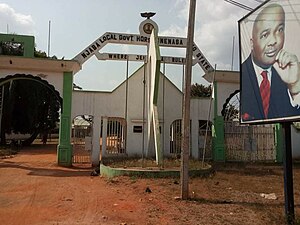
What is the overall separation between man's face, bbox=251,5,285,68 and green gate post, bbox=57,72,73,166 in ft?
34.1

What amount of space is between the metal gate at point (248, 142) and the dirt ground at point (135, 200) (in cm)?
447

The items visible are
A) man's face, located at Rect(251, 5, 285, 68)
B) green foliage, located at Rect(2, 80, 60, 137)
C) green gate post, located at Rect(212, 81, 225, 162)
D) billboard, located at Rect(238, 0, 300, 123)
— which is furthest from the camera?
green foliage, located at Rect(2, 80, 60, 137)

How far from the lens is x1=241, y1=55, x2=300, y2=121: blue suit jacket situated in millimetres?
6211

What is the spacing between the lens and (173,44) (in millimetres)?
16953

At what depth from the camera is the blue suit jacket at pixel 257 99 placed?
6.21 meters

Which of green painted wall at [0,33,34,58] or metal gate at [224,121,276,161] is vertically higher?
green painted wall at [0,33,34,58]

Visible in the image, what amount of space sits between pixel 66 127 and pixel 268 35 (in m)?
10.9

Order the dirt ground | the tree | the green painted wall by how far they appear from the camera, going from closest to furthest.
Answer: the dirt ground
the green painted wall
the tree

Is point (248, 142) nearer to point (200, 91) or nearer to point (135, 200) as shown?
point (135, 200)

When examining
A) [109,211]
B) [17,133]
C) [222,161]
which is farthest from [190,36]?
[17,133]

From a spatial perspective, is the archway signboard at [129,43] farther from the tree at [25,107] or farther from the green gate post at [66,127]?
the tree at [25,107]

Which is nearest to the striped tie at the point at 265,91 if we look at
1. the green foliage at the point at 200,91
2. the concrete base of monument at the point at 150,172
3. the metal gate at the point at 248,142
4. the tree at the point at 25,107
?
the concrete base of monument at the point at 150,172

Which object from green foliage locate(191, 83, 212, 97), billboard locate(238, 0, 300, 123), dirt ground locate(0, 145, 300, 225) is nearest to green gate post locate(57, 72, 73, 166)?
dirt ground locate(0, 145, 300, 225)

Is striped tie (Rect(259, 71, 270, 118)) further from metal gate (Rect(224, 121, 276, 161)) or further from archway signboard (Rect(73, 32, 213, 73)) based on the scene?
metal gate (Rect(224, 121, 276, 161))
